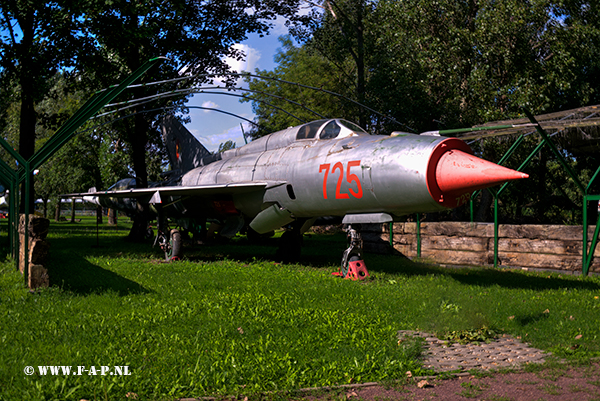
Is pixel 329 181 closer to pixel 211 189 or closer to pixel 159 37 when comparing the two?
pixel 211 189

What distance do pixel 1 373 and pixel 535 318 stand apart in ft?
21.1

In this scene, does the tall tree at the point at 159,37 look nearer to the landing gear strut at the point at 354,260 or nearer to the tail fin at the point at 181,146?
the tail fin at the point at 181,146

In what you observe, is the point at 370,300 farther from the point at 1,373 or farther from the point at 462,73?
the point at 462,73

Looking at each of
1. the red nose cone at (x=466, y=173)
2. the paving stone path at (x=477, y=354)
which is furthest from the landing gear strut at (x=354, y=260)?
the paving stone path at (x=477, y=354)

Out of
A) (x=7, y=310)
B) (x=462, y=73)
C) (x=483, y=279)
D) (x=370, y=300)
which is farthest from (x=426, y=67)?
(x=7, y=310)

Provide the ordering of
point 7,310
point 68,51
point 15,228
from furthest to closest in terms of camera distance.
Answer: point 68,51 < point 15,228 < point 7,310

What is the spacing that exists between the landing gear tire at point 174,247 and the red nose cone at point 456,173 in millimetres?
7747

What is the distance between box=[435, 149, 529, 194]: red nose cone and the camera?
24.2ft

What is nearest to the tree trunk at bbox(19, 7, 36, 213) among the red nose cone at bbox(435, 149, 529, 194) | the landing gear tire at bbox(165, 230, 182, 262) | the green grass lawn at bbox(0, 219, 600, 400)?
the landing gear tire at bbox(165, 230, 182, 262)

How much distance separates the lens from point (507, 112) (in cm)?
2017

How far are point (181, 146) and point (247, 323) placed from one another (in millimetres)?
13650

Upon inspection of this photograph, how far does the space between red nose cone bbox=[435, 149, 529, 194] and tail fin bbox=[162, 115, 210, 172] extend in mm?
10981

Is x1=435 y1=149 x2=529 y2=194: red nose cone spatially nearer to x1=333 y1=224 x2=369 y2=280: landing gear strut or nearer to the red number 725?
the red number 725

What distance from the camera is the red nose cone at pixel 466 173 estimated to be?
291 inches
